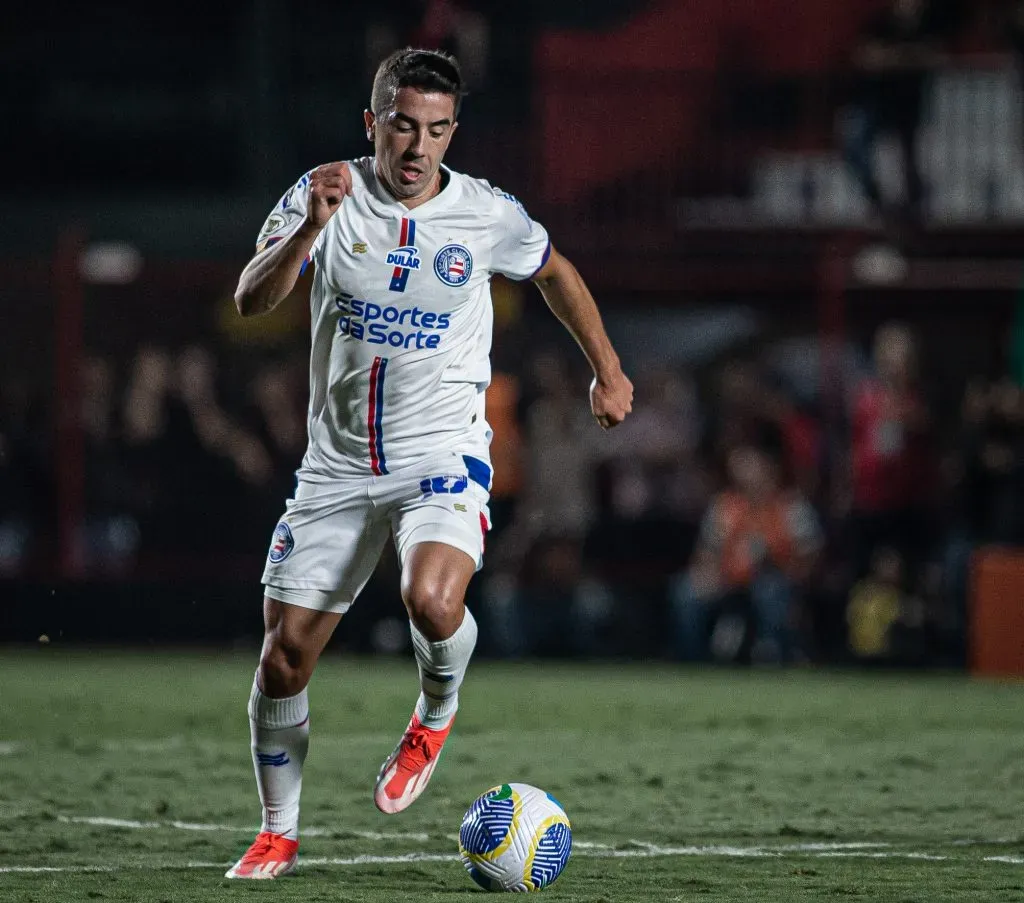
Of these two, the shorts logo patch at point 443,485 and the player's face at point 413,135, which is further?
Answer: the shorts logo patch at point 443,485

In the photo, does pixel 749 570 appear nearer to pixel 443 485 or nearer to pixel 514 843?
pixel 443 485

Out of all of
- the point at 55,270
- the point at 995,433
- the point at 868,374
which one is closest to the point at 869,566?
the point at 995,433

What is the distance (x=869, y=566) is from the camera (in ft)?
47.8

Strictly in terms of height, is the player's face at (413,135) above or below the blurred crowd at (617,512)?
above

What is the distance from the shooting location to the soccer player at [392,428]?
240 inches

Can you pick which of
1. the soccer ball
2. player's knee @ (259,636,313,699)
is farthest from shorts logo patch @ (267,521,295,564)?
the soccer ball

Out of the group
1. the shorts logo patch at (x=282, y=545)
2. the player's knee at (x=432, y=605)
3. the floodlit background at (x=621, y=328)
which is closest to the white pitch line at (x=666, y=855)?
the player's knee at (x=432, y=605)

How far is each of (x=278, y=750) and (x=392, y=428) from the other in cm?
111

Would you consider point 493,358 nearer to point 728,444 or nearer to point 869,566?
point 728,444

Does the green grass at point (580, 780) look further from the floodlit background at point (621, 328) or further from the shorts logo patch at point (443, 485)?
the shorts logo patch at point (443, 485)

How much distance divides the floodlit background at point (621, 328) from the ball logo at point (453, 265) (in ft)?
26.8

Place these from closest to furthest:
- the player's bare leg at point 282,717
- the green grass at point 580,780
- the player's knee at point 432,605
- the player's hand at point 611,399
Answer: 1. the green grass at point 580,780
2. the player's knee at point 432,605
3. the player's bare leg at point 282,717
4. the player's hand at point 611,399

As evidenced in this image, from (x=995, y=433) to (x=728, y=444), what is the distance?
2333 mm

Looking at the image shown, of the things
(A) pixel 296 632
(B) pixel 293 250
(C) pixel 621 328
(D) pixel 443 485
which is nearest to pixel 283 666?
(A) pixel 296 632
